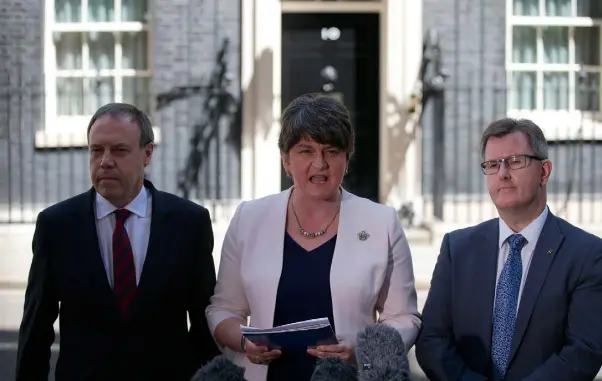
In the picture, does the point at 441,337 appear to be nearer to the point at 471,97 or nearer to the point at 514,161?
the point at 514,161

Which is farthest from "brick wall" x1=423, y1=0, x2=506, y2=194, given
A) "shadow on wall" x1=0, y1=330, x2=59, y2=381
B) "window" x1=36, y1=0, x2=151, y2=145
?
"shadow on wall" x1=0, y1=330, x2=59, y2=381

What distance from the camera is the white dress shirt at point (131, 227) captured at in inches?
134

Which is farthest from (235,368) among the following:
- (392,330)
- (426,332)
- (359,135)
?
(359,135)

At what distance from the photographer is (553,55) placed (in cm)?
1277

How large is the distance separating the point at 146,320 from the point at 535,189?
1.38 m

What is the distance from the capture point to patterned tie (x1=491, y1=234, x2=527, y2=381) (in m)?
3.30

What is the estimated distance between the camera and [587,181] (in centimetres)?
1247

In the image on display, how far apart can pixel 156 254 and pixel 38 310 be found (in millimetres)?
441

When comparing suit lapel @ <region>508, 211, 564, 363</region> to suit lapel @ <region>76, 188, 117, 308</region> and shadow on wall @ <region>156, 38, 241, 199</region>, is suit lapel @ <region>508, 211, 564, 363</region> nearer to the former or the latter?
suit lapel @ <region>76, 188, 117, 308</region>

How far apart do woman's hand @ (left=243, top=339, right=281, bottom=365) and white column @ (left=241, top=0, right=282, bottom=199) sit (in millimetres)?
8701

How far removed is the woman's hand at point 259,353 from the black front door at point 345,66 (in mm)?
9162

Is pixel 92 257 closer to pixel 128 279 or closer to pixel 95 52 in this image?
pixel 128 279

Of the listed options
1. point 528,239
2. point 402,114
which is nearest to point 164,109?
point 402,114

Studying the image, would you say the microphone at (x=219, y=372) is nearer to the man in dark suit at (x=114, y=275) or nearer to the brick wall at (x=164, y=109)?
the man in dark suit at (x=114, y=275)
